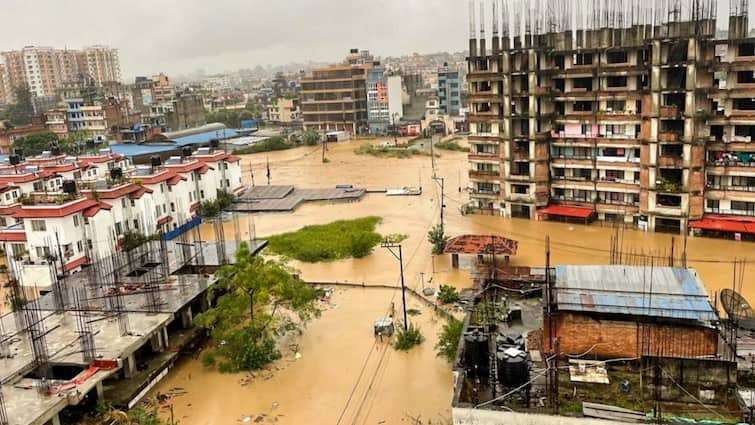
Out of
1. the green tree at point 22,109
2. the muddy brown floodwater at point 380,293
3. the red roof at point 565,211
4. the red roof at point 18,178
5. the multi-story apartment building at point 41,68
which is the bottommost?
the muddy brown floodwater at point 380,293

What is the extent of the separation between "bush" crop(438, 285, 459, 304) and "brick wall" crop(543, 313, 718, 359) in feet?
34.6

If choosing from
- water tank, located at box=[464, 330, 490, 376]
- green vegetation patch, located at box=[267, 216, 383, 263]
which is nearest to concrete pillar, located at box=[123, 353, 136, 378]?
water tank, located at box=[464, 330, 490, 376]

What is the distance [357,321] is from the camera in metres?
20.7

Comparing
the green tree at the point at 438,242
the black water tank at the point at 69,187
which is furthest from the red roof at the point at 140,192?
the green tree at the point at 438,242

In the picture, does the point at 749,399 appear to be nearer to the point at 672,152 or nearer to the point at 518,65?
the point at 672,152

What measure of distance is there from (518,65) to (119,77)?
4526 inches

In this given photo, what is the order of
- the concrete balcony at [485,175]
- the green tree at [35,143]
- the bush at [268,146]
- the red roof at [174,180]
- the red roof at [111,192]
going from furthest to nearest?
A: the bush at [268,146]
the green tree at [35,143]
the concrete balcony at [485,175]
the red roof at [174,180]
the red roof at [111,192]

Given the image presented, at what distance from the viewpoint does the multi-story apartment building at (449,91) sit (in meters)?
77.3

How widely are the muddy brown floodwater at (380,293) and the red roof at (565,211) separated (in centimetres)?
59

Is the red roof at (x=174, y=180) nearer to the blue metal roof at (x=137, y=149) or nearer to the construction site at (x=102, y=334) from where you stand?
the construction site at (x=102, y=334)

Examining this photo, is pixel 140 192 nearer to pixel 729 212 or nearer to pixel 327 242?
pixel 327 242

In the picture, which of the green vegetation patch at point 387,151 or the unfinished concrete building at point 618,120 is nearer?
the unfinished concrete building at point 618,120

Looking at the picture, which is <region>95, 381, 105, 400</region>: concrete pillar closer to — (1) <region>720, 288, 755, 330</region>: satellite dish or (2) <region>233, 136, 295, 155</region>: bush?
(1) <region>720, 288, 755, 330</region>: satellite dish

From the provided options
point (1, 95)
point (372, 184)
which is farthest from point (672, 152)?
point (1, 95)
